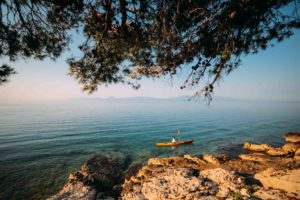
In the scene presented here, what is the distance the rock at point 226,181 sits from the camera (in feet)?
21.2

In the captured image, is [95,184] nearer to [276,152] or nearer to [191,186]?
[191,186]

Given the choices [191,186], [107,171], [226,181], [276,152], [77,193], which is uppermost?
[226,181]

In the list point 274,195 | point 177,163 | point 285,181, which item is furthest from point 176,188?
point 177,163

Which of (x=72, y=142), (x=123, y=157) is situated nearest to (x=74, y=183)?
(x=123, y=157)

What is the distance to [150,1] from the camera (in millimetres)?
4543

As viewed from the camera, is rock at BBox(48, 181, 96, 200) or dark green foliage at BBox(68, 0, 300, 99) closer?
dark green foliage at BBox(68, 0, 300, 99)

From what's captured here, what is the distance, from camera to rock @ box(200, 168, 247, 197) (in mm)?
6453

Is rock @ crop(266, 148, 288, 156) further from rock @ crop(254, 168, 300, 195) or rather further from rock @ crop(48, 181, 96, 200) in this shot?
rock @ crop(48, 181, 96, 200)

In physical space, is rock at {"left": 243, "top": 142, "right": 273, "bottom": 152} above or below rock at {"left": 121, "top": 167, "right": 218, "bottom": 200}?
below

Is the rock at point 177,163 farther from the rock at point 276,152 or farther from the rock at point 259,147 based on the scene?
the rock at point 259,147

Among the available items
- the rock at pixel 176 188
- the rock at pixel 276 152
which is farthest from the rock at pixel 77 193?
the rock at pixel 276 152

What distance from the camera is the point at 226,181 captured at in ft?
25.3

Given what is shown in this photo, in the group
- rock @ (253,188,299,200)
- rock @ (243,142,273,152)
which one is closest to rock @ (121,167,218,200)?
rock @ (253,188,299,200)

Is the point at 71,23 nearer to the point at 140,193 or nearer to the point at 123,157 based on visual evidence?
the point at 140,193
